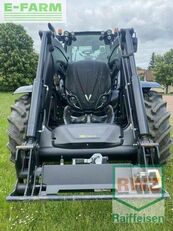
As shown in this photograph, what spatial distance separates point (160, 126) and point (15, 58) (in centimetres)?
4406

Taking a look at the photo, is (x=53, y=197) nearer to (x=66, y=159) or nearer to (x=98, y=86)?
(x=66, y=159)

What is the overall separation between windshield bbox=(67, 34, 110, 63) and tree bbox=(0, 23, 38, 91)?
40632mm

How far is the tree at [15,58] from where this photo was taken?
4612 cm

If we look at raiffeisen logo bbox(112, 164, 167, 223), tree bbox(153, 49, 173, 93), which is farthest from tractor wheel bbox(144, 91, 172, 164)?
tree bbox(153, 49, 173, 93)

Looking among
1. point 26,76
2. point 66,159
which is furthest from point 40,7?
point 26,76

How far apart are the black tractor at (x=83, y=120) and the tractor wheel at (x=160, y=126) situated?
0.04 feet

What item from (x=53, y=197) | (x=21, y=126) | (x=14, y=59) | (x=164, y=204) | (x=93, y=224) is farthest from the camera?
(x=14, y=59)

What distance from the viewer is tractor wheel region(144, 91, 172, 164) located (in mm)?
4793

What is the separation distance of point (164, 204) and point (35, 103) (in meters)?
1.73

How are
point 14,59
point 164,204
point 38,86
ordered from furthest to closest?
point 14,59 < point 38,86 < point 164,204

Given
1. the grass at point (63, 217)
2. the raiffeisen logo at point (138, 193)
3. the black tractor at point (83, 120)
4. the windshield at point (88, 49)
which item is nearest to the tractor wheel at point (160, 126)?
the black tractor at point (83, 120)

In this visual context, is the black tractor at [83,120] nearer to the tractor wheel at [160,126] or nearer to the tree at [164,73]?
the tractor wheel at [160,126]

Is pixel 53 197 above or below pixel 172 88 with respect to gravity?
below

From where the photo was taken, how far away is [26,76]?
47531 millimetres
